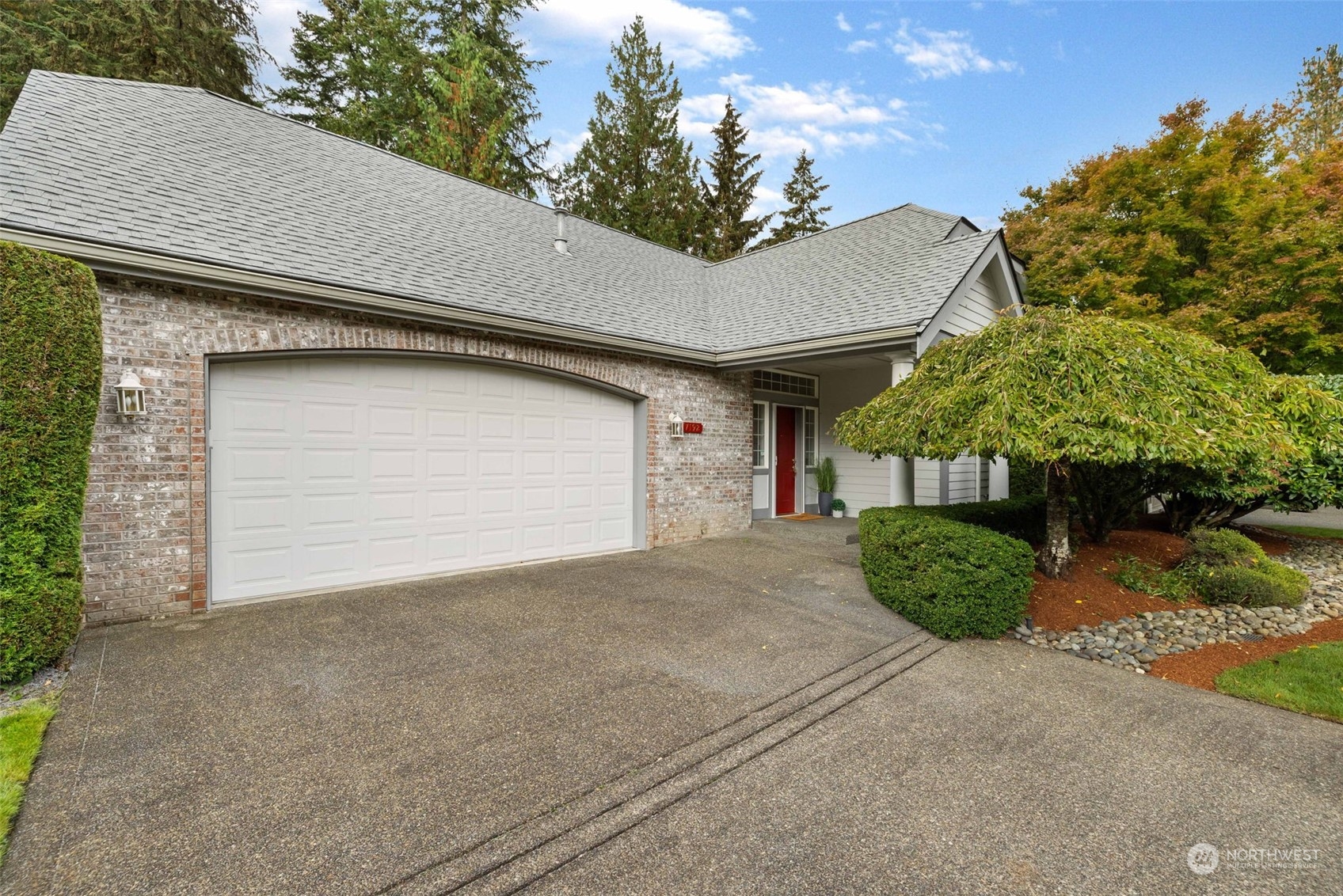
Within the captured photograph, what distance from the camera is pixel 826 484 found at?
10.8m

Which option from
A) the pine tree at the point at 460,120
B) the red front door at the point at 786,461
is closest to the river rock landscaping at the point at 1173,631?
the red front door at the point at 786,461

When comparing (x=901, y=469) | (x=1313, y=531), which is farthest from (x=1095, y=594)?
(x=1313, y=531)

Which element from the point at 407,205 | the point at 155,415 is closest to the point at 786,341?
the point at 407,205

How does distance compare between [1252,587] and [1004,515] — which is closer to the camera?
[1252,587]

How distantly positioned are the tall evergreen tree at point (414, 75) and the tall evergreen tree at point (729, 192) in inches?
336

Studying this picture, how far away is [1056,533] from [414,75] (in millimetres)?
20204

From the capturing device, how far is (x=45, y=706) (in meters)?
3.08

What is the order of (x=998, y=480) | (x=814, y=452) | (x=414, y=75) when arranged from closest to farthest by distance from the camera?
(x=998, y=480) < (x=814, y=452) < (x=414, y=75)

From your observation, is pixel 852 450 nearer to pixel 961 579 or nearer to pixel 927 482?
pixel 927 482

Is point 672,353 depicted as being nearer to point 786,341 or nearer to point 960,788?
point 786,341

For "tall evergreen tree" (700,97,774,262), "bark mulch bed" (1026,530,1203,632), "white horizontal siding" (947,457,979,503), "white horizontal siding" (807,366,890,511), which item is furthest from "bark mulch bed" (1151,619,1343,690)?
"tall evergreen tree" (700,97,774,262)

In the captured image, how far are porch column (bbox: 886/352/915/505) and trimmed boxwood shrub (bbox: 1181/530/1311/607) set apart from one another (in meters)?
2.93

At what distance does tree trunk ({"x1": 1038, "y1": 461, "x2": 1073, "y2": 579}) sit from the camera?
5379mm

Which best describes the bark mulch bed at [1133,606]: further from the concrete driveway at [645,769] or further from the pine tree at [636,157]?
the pine tree at [636,157]
